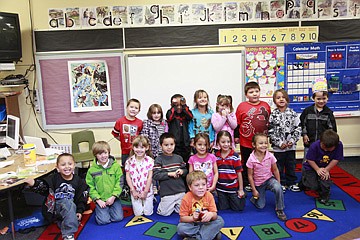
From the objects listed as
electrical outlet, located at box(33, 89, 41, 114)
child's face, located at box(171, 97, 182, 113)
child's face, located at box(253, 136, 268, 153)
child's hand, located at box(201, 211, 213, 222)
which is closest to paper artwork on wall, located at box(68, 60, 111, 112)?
electrical outlet, located at box(33, 89, 41, 114)

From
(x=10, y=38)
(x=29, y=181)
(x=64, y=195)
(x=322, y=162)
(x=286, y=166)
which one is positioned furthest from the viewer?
(x=10, y=38)

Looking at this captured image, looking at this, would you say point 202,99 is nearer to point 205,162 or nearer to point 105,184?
point 205,162

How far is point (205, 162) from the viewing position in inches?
126

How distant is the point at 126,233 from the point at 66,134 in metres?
2.15

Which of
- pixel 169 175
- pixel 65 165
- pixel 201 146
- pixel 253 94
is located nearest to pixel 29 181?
pixel 65 165

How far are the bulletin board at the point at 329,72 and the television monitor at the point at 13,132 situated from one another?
10.8ft

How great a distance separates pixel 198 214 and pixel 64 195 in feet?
3.83

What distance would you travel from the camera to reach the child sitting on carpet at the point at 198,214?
2.59 meters

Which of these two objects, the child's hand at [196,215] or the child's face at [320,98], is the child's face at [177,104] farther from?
the child's face at [320,98]

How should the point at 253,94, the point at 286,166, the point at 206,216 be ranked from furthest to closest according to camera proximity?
the point at 286,166, the point at 253,94, the point at 206,216

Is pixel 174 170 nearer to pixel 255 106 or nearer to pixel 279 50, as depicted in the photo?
pixel 255 106

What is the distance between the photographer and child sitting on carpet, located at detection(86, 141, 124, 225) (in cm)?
307

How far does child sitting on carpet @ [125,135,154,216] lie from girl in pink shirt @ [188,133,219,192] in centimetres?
43

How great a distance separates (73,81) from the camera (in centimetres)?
440
